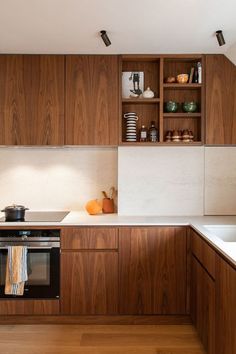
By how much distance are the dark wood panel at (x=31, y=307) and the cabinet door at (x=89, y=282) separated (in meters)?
0.08

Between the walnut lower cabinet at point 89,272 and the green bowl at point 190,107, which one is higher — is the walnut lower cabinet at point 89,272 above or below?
below

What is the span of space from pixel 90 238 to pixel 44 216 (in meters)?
0.55

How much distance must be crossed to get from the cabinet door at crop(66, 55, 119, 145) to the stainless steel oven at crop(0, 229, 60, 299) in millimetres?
883

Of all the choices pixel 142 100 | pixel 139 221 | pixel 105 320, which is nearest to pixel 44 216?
pixel 139 221

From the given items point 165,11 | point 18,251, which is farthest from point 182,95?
point 18,251

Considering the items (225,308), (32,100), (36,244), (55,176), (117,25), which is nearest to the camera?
(225,308)

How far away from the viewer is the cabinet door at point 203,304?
195 cm

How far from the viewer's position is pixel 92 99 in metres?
2.86

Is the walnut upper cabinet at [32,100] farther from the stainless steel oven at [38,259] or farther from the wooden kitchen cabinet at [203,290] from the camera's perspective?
the wooden kitchen cabinet at [203,290]

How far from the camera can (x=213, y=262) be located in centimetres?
191

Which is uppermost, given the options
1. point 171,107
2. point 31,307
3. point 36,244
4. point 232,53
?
point 232,53

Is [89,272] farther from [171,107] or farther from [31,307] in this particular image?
[171,107]

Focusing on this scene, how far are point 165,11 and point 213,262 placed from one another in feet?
5.42

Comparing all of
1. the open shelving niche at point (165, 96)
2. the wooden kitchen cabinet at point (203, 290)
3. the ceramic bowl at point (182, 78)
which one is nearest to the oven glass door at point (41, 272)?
the wooden kitchen cabinet at point (203, 290)
